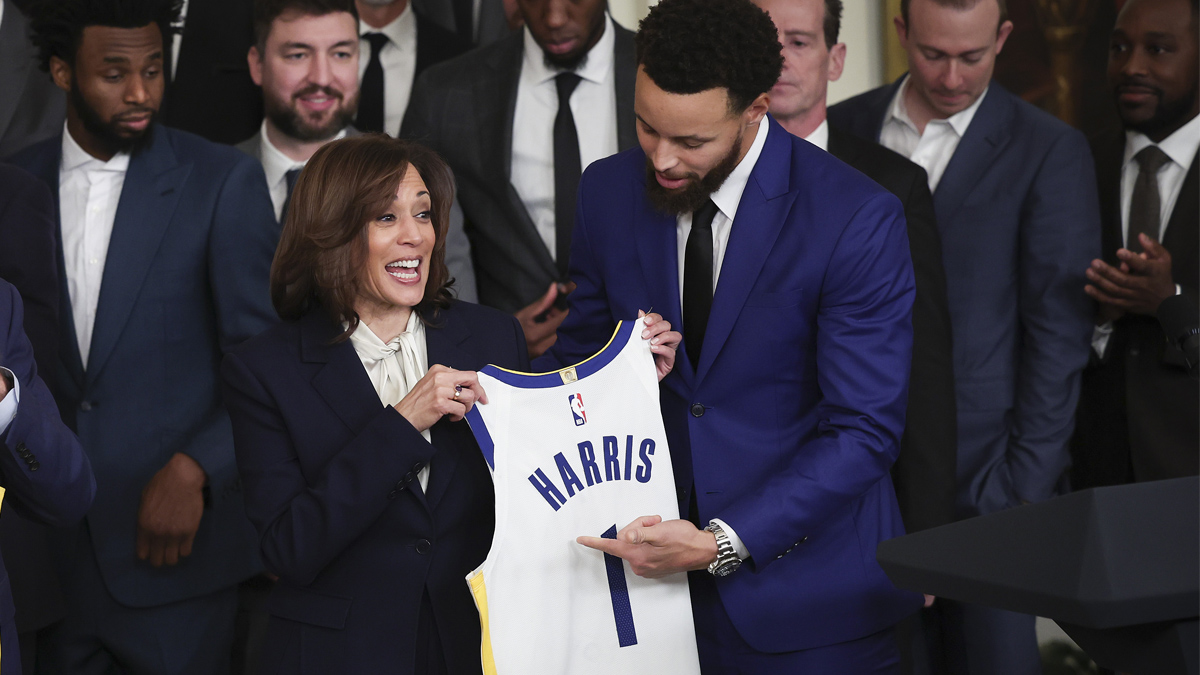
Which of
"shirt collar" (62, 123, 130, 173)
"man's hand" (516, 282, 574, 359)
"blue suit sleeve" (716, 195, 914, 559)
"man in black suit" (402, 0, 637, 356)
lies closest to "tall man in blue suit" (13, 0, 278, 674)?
"shirt collar" (62, 123, 130, 173)

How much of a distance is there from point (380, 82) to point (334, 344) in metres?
1.72

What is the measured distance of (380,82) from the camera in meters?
3.68

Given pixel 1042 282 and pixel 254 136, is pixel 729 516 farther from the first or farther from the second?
pixel 254 136

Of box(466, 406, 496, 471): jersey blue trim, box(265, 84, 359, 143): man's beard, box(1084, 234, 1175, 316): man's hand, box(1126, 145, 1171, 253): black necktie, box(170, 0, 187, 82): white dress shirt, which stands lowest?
box(466, 406, 496, 471): jersey blue trim

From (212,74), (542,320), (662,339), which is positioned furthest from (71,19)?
(662,339)

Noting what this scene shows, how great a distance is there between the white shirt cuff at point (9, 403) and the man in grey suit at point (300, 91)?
1677 millimetres

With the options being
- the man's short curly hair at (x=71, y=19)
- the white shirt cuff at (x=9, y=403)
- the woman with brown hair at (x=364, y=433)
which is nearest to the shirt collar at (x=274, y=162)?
the man's short curly hair at (x=71, y=19)

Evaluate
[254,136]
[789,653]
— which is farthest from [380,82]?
[789,653]

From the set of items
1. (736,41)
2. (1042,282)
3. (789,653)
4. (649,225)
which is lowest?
(789,653)

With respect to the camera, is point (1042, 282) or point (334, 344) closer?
point (334, 344)

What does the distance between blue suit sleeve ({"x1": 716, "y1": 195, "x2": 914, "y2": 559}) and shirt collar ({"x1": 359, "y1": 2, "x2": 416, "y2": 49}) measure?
1970mm

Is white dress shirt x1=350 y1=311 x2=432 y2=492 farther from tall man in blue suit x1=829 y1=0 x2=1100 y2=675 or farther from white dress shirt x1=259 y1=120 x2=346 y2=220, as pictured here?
tall man in blue suit x1=829 y1=0 x2=1100 y2=675

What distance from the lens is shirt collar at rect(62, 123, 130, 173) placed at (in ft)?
11.0

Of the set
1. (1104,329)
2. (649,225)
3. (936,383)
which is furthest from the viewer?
(1104,329)
